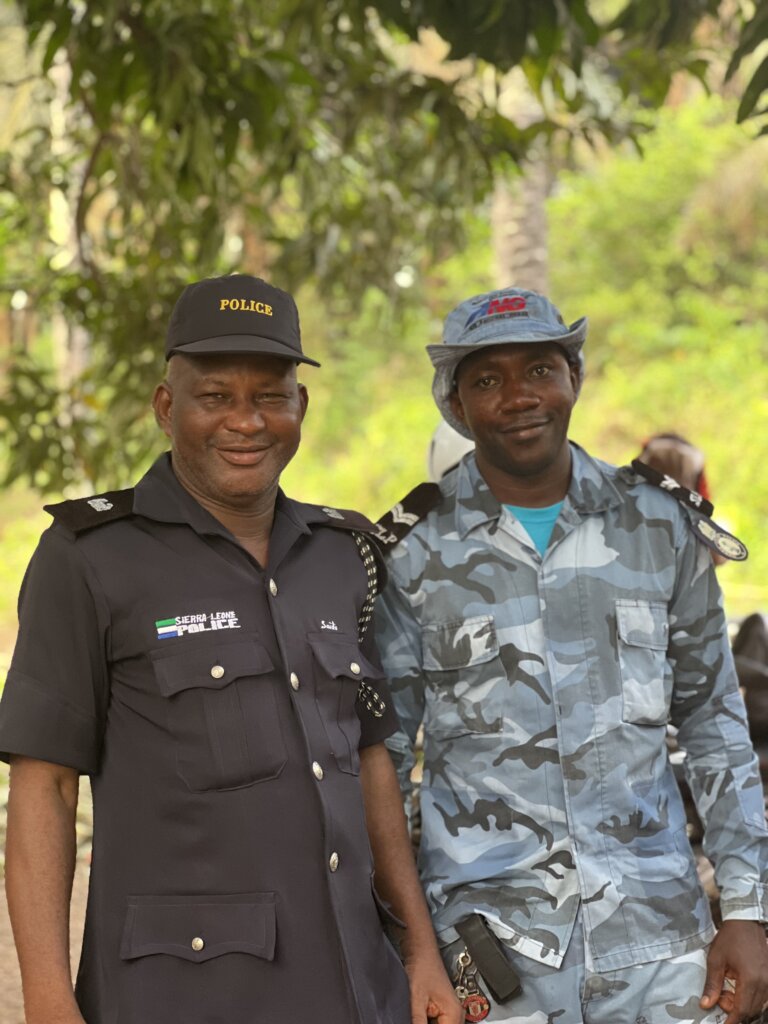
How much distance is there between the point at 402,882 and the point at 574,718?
1.38 ft

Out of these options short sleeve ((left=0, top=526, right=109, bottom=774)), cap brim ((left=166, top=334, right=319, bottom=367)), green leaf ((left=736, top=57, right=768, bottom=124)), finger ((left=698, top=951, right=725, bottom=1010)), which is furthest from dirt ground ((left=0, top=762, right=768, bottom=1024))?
green leaf ((left=736, top=57, right=768, bottom=124))

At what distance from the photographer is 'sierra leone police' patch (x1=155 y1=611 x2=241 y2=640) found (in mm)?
1951

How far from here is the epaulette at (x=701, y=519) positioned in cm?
247

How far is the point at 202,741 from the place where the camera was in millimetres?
1920

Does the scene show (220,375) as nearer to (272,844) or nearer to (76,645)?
(76,645)

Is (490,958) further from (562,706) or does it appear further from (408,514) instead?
(408,514)

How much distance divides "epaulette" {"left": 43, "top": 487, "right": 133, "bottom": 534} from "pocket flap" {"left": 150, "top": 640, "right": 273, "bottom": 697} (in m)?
0.22

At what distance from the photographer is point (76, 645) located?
1905 millimetres

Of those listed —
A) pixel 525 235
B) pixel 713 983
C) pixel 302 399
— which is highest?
pixel 525 235

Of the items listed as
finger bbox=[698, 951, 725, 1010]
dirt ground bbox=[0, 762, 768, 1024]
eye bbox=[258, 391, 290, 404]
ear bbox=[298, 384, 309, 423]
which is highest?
ear bbox=[298, 384, 309, 423]

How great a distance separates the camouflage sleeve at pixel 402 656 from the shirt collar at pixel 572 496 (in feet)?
0.58

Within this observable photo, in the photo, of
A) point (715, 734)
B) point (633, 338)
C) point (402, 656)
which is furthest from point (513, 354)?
point (633, 338)

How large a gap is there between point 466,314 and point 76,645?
1029mm

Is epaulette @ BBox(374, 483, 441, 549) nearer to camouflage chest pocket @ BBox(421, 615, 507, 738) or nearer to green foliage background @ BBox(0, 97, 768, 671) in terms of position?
camouflage chest pocket @ BBox(421, 615, 507, 738)
